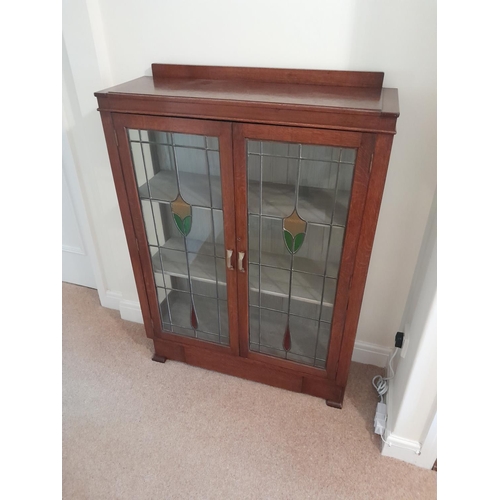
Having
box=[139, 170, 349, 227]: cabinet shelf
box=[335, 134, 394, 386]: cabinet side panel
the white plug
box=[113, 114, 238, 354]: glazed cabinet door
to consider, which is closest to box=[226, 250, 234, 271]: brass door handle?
box=[113, 114, 238, 354]: glazed cabinet door

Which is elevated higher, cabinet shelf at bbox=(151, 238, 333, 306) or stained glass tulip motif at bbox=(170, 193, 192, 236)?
stained glass tulip motif at bbox=(170, 193, 192, 236)

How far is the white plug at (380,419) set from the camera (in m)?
1.58

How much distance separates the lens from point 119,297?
7.34 feet

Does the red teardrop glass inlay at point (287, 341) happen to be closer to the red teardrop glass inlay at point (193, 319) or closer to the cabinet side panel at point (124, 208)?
the red teardrop glass inlay at point (193, 319)

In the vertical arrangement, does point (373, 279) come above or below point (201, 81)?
below

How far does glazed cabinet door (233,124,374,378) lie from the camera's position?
1.19 m

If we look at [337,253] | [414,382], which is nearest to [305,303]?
[337,253]

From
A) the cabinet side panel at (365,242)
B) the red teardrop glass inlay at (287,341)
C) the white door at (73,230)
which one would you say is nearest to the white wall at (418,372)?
the cabinet side panel at (365,242)

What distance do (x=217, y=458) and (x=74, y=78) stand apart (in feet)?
5.42

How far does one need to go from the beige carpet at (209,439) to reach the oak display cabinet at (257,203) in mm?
134

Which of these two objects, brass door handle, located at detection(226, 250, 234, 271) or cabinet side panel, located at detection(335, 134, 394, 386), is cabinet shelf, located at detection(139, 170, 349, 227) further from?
brass door handle, located at detection(226, 250, 234, 271)

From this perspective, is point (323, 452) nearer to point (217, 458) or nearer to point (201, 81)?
point (217, 458)

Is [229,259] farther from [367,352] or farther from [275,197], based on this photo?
[367,352]
